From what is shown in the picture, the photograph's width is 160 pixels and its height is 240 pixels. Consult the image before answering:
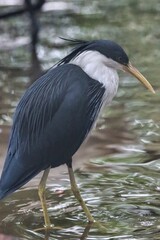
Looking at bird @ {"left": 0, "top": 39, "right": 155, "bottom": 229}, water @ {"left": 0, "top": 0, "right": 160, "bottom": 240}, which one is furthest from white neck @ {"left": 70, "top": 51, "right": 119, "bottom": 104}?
water @ {"left": 0, "top": 0, "right": 160, "bottom": 240}

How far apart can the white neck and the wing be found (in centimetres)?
4

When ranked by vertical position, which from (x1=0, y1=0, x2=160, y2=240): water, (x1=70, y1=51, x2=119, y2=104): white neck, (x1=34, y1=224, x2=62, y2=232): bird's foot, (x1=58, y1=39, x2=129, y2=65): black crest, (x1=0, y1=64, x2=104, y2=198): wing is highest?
(x1=58, y1=39, x2=129, y2=65): black crest

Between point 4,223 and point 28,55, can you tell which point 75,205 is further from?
point 28,55

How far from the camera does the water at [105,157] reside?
5543 mm

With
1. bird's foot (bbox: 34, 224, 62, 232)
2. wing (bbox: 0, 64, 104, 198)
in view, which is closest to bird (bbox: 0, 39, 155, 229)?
wing (bbox: 0, 64, 104, 198)

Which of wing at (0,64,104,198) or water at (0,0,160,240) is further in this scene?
water at (0,0,160,240)

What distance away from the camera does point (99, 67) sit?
5.32 meters

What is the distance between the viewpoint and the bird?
17.2 ft

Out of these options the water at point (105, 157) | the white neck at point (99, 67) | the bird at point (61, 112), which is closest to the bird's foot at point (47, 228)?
the water at point (105, 157)

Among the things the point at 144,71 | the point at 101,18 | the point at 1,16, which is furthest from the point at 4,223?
the point at 101,18

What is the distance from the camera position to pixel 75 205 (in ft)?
19.5

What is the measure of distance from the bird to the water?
1.67 feet

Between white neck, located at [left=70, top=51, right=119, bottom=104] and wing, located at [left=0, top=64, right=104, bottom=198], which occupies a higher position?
white neck, located at [left=70, top=51, right=119, bottom=104]

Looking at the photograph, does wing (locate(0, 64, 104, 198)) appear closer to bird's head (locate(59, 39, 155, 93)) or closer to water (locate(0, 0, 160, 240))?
bird's head (locate(59, 39, 155, 93))
